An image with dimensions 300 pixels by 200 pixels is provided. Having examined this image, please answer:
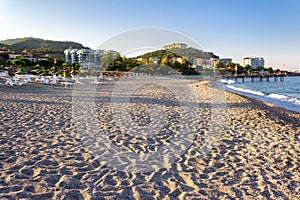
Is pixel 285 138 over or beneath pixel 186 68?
beneath

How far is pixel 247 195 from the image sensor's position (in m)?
2.52

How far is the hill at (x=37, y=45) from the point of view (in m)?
83.7

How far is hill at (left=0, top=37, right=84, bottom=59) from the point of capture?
83688mm

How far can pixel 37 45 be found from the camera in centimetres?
9825

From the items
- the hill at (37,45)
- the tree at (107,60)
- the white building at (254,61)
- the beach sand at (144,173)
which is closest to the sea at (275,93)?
the beach sand at (144,173)

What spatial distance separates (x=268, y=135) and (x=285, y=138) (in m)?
0.33

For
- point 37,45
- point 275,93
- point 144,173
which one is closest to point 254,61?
point 37,45

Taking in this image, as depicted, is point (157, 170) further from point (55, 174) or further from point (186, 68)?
point (186, 68)

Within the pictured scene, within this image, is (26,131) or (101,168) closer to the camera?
(101,168)

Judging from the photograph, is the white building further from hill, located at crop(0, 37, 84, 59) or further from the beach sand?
the beach sand

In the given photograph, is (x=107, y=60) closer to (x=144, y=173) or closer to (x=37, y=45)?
(x=144, y=173)

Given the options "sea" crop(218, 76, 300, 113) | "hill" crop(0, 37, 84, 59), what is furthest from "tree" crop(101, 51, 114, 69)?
"hill" crop(0, 37, 84, 59)

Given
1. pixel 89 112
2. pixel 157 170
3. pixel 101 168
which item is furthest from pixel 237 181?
pixel 89 112

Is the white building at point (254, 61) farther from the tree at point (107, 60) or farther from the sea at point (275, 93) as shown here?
the tree at point (107, 60)
